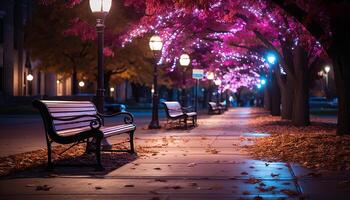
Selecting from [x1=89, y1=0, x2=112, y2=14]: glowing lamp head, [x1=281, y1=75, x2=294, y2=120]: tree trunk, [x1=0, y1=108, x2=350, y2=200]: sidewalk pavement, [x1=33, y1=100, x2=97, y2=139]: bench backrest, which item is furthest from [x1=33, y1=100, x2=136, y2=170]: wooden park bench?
[x1=281, y1=75, x2=294, y2=120]: tree trunk

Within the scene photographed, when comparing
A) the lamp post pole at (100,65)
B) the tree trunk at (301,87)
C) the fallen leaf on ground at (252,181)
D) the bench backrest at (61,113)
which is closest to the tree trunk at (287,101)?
the tree trunk at (301,87)

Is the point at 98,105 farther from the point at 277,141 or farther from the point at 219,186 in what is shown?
the point at 219,186

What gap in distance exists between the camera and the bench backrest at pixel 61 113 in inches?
405

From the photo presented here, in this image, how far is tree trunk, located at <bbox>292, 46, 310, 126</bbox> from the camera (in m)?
22.0

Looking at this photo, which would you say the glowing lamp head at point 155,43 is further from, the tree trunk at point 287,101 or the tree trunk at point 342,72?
the tree trunk at point 342,72

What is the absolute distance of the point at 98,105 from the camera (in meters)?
13.7

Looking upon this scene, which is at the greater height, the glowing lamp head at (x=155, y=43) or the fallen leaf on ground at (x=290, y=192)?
the glowing lamp head at (x=155, y=43)

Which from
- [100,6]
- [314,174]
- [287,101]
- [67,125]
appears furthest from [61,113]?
[287,101]

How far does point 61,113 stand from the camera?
1103 centimetres

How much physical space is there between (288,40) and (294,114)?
295 centimetres

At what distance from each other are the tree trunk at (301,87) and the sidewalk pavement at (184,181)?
10.3 metres

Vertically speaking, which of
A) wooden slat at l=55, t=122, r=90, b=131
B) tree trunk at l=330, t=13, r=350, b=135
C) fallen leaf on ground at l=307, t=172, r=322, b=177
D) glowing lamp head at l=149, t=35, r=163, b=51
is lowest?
fallen leaf on ground at l=307, t=172, r=322, b=177

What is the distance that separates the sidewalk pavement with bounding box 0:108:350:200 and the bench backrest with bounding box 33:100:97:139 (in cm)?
77

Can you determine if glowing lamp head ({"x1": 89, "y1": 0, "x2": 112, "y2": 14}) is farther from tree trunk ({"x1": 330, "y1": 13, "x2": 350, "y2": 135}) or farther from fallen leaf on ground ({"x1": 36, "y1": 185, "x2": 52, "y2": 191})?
fallen leaf on ground ({"x1": 36, "y1": 185, "x2": 52, "y2": 191})
